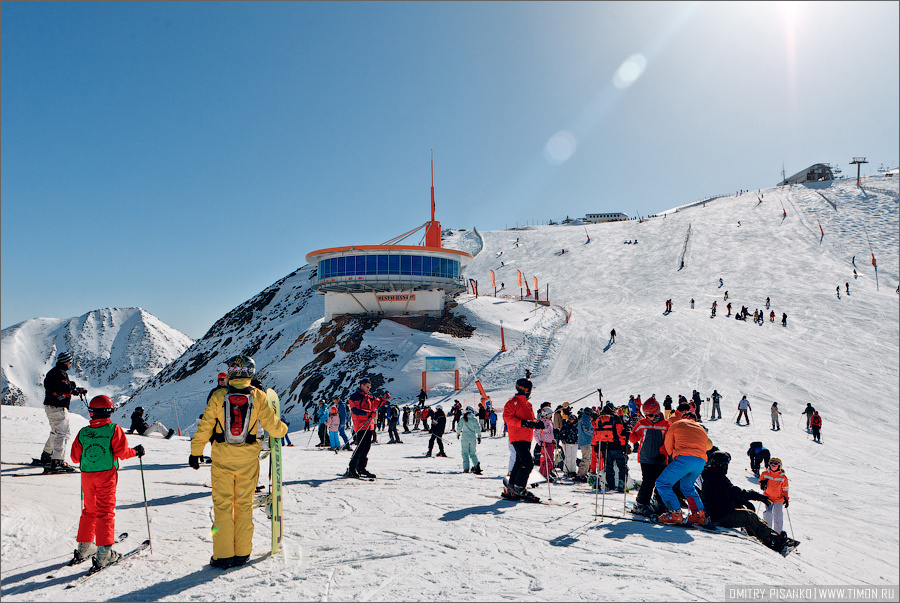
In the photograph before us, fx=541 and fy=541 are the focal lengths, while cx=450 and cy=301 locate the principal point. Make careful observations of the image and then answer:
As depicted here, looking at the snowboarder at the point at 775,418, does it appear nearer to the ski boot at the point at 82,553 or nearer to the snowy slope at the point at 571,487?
the snowy slope at the point at 571,487

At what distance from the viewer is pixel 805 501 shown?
12141 millimetres

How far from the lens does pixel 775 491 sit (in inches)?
325

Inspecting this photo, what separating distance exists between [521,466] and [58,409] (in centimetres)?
733

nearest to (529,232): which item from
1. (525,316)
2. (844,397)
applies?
(525,316)

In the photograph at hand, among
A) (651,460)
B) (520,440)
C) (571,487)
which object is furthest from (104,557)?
(571,487)

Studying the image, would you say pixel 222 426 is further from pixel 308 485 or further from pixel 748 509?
pixel 748 509

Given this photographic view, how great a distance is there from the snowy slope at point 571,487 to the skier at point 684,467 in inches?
18.3

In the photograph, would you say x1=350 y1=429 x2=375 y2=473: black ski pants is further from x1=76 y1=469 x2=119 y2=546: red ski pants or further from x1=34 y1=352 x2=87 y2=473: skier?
x1=76 y1=469 x2=119 y2=546: red ski pants

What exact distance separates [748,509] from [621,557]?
106 inches

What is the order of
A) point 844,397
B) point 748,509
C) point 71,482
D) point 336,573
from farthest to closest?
point 844,397 < point 71,482 < point 748,509 < point 336,573

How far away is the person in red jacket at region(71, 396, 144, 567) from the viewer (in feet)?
16.9

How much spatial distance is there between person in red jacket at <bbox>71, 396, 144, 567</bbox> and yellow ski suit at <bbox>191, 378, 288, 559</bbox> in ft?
2.77

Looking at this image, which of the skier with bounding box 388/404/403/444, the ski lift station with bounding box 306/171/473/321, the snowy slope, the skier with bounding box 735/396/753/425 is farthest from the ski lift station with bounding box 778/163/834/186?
the skier with bounding box 388/404/403/444

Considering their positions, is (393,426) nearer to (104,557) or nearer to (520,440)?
(520,440)
